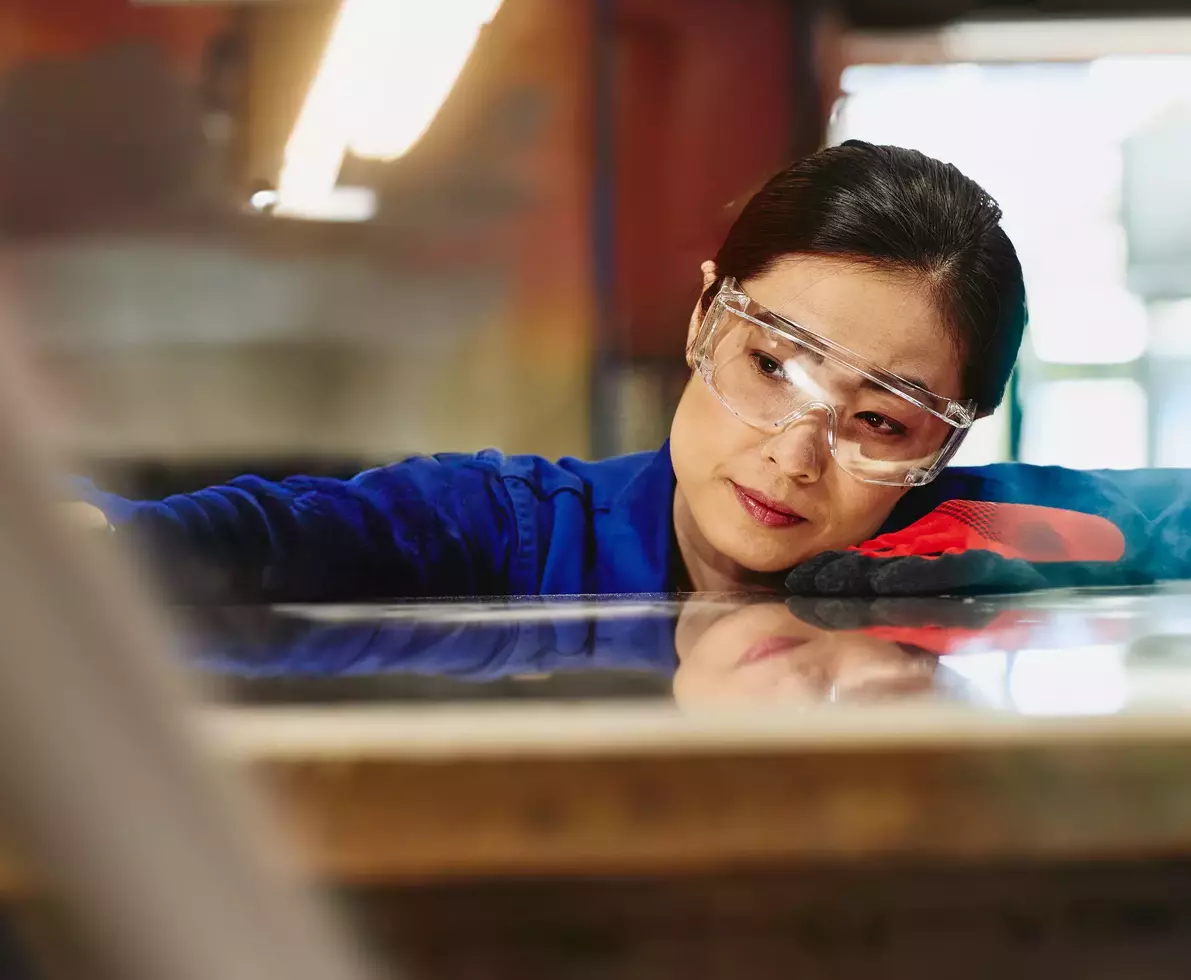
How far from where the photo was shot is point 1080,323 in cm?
130

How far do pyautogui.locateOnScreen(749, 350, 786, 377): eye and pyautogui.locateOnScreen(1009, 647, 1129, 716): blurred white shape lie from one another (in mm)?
656

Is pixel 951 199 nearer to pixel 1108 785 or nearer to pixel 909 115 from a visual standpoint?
pixel 909 115

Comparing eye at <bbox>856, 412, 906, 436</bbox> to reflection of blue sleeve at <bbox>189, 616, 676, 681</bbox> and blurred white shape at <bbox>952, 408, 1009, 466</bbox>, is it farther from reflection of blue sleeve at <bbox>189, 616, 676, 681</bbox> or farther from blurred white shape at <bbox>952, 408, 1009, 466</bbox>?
reflection of blue sleeve at <bbox>189, 616, 676, 681</bbox>

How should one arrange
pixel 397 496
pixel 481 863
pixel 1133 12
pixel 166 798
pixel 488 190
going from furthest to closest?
pixel 488 190
pixel 1133 12
pixel 397 496
pixel 481 863
pixel 166 798

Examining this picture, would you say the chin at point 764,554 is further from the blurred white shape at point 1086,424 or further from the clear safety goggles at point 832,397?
the blurred white shape at point 1086,424

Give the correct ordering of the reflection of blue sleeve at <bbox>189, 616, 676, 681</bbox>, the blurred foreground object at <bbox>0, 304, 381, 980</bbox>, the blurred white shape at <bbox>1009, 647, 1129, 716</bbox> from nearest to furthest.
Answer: the blurred foreground object at <bbox>0, 304, 381, 980</bbox> < the blurred white shape at <bbox>1009, 647, 1129, 716</bbox> < the reflection of blue sleeve at <bbox>189, 616, 676, 681</bbox>

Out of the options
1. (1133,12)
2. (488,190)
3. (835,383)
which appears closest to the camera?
(835,383)

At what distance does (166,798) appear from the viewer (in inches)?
4.5

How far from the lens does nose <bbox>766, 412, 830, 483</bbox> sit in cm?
112

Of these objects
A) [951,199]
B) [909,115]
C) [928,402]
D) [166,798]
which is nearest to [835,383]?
[928,402]

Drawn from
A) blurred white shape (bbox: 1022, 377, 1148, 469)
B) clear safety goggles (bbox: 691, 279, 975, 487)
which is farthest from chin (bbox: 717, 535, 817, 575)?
blurred white shape (bbox: 1022, 377, 1148, 469)

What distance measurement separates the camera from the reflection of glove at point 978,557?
1.00m

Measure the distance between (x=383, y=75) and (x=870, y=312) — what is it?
814 millimetres

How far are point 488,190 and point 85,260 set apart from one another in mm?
592
